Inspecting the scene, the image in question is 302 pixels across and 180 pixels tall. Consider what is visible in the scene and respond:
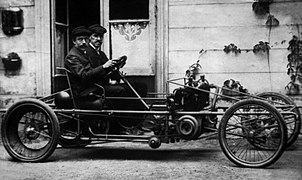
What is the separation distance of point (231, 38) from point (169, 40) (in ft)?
3.43

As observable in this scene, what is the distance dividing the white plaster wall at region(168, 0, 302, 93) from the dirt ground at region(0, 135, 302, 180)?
1274mm

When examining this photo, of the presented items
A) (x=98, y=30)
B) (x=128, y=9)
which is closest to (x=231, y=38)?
(x=128, y=9)

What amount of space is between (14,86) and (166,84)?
114 inches

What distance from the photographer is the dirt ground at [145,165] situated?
5.16 meters

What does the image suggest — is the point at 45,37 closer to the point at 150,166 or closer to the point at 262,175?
the point at 150,166

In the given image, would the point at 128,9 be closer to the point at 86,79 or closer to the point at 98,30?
the point at 98,30

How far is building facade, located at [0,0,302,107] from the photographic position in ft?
25.2

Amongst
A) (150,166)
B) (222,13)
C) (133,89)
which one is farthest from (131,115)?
(222,13)

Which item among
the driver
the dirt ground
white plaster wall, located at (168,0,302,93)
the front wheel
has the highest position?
white plaster wall, located at (168,0,302,93)

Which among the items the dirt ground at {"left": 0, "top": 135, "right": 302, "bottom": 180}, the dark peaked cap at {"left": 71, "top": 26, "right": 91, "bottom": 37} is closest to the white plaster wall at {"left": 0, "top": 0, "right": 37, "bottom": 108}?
the dirt ground at {"left": 0, "top": 135, "right": 302, "bottom": 180}

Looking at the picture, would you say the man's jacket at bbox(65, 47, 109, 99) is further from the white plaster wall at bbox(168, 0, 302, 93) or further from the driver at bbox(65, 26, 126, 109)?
the white plaster wall at bbox(168, 0, 302, 93)

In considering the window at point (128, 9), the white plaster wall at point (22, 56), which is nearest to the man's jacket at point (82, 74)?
the window at point (128, 9)

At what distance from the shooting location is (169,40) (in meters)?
7.97

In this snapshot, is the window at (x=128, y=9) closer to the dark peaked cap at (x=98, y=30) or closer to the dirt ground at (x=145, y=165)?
the dark peaked cap at (x=98, y=30)
